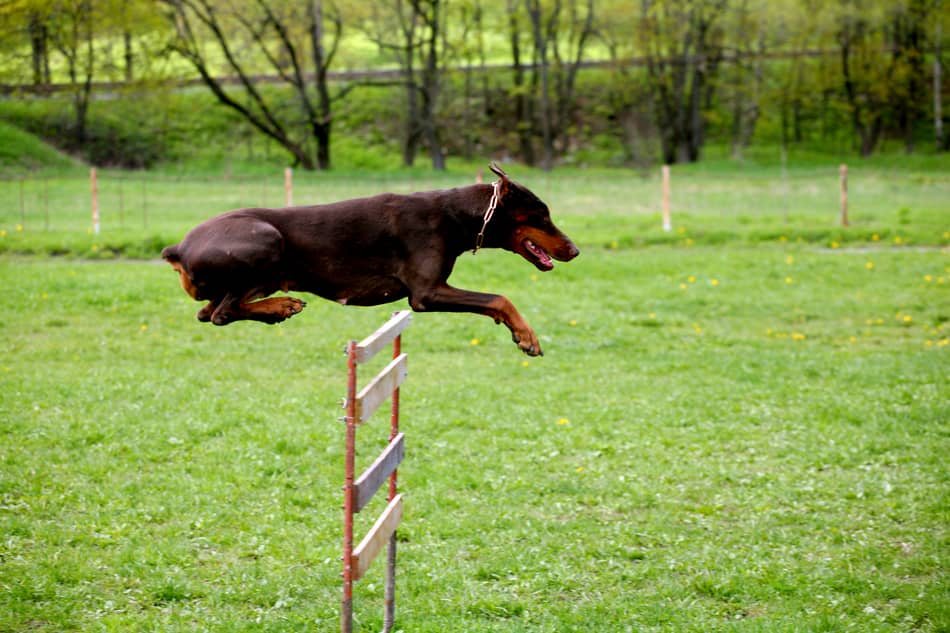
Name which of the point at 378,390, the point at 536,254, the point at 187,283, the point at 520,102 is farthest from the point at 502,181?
the point at 520,102

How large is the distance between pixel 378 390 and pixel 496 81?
182 feet

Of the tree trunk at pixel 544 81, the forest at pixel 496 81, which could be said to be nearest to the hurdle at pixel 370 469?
the forest at pixel 496 81

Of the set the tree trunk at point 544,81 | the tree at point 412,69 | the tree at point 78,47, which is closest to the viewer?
the tree at point 78,47

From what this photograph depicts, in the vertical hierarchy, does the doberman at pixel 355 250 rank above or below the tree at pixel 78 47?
below

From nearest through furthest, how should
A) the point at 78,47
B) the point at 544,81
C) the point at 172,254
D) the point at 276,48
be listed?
1. the point at 172,254
2. the point at 78,47
3. the point at 544,81
4. the point at 276,48

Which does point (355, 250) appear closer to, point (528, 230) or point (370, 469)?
point (528, 230)

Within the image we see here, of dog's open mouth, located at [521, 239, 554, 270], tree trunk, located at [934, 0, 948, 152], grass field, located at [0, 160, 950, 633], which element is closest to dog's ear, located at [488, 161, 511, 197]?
dog's open mouth, located at [521, 239, 554, 270]

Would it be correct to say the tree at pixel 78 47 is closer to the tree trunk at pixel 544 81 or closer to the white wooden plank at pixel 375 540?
the tree trunk at pixel 544 81

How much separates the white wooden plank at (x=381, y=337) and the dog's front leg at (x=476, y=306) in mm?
536

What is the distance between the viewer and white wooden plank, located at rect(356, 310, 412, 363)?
5.68m

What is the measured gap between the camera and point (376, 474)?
22.1 ft

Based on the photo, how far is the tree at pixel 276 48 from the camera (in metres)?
46.3

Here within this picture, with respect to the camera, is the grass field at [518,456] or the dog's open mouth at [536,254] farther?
the grass field at [518,456]

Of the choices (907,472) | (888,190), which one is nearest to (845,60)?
(888,190)
